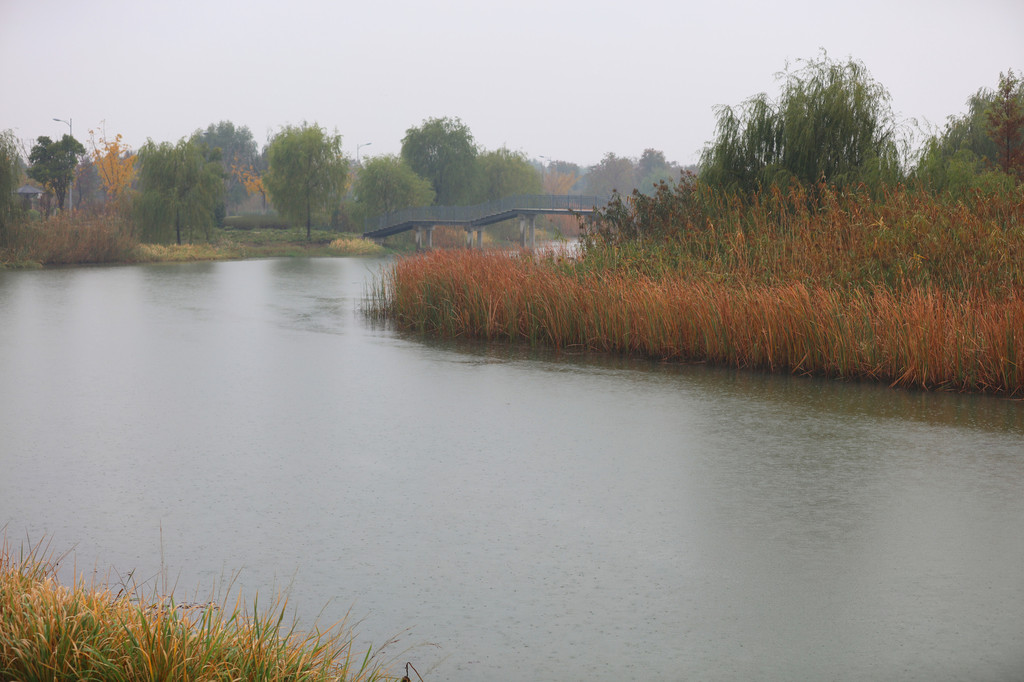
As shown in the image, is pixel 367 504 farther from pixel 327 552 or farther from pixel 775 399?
pixel 775 399

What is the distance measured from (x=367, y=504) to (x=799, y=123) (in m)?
12.9

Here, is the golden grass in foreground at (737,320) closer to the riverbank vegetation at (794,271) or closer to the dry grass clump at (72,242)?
the riverbank vegetation at (794,271)

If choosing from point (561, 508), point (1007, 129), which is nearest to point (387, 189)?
point (1007, 129)

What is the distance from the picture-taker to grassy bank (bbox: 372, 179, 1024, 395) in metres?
9.66

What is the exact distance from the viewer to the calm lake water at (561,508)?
3.93 m

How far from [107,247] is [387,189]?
81.1 feet

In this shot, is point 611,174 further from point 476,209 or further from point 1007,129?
point 1007,129

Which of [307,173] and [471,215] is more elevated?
[307,173]

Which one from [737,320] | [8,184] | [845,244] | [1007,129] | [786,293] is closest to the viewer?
[786,293]

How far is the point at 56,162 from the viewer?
50.7 metres

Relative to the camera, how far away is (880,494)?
6.00 m

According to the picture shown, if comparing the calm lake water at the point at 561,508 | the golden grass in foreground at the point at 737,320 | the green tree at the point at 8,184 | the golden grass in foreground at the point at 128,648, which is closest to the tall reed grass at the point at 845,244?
the golden grass in foreground at the point at 737,320

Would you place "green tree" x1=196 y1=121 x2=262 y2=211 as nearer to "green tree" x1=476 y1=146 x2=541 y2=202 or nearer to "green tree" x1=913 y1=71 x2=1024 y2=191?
"green tree" x1=476 y1=146 x2=541 y2=202

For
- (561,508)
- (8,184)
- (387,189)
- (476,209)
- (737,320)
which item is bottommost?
(561,508)
